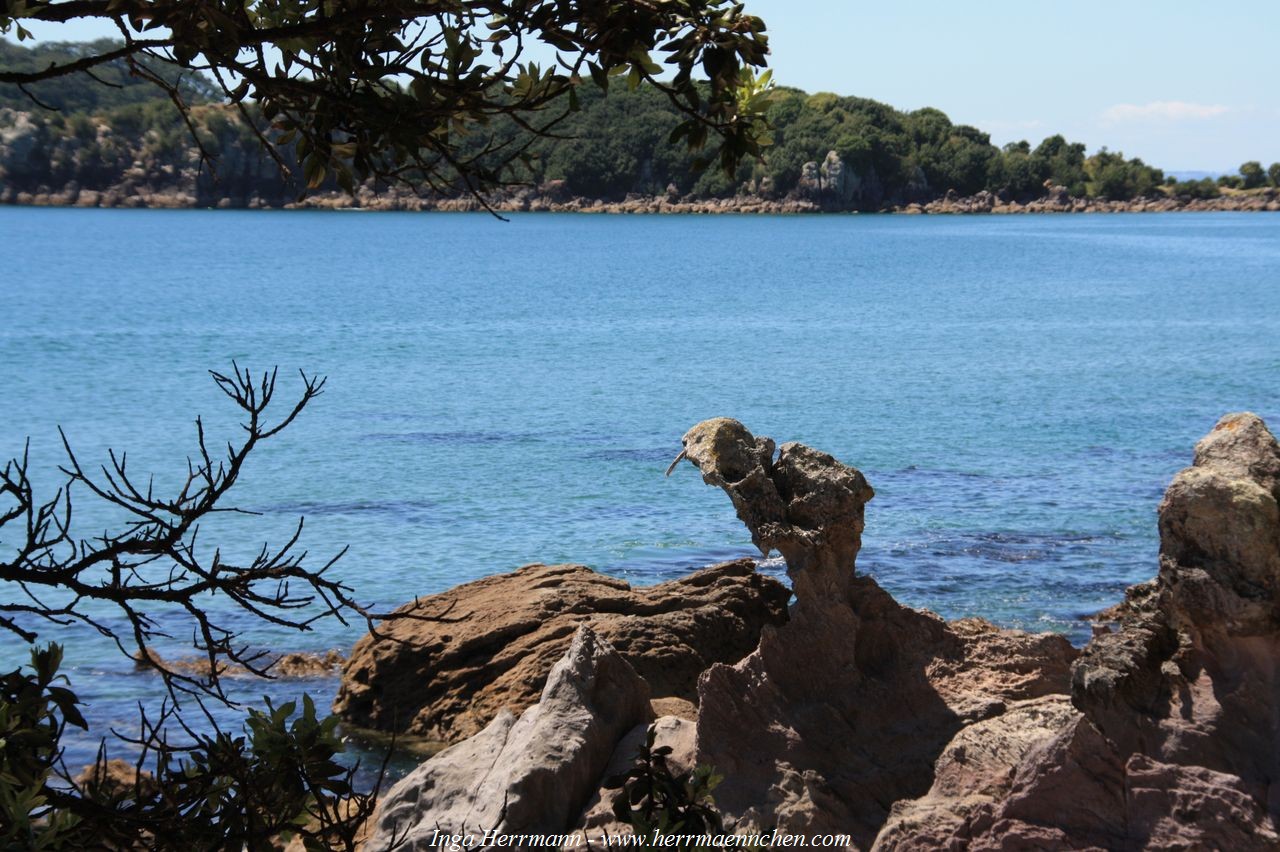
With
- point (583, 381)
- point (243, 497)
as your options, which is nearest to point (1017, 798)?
point (243, 497)

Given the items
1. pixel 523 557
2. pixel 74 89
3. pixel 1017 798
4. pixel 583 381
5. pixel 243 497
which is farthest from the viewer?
pixel 74 89

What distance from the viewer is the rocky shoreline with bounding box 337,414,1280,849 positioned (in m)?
5.89

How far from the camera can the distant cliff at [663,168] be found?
154250 millimetres

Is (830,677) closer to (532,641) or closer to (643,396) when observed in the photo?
(532,641)

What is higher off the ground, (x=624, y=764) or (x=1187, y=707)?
(x=1187, y=707)

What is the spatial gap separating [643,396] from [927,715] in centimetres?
2415

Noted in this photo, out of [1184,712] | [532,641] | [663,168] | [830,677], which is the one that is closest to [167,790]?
[1184,712]

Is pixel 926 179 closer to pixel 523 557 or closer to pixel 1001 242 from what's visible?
pixel 1001 242

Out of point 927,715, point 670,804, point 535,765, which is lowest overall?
point 927,715

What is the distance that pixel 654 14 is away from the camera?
3996mm

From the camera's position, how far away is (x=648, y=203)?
16425 centimetres

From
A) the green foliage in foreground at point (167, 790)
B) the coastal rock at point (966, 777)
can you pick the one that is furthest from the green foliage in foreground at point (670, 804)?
the coastal rock at point (966, 777)

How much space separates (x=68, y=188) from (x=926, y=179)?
96.4 meters

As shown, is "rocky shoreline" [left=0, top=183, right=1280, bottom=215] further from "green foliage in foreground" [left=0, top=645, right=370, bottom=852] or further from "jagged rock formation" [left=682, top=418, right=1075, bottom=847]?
"green foliage in foreground" [left=0, top=645, right=370, bottom=852]
